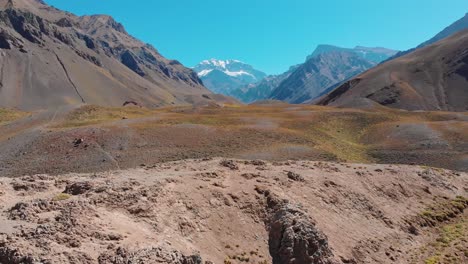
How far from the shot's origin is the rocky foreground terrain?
16.8 meters

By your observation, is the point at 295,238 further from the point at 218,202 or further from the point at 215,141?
the point at 215,141

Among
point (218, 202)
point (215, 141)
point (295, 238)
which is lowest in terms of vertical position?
point (295, 238)

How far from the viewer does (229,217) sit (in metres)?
24.4

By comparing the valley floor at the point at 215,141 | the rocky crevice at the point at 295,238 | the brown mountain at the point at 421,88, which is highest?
→ the brown mountain at the point at 421,88

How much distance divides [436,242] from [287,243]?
14.2 m

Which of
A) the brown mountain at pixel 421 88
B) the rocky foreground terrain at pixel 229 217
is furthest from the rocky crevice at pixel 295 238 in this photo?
the brown mountain at pixel 421 88

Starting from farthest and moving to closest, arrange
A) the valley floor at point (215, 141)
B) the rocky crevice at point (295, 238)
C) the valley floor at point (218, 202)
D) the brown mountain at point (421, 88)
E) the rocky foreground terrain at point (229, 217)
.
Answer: the brown mountain at point (421, 88) < the valley floor at point (215, 141) < the rocky crevice at point (295, 238) < the valley floor at point (218, 202) < the rocky foreground terrain at point (229, 217)

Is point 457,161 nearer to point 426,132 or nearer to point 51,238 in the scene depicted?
point 426,132

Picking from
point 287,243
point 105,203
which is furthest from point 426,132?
point 105,203

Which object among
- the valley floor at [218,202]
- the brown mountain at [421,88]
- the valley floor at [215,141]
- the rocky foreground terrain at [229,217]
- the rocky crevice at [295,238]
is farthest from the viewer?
the brown mountain at [421,88]

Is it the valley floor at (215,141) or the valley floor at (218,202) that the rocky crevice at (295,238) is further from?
the valley floor at (215,141)

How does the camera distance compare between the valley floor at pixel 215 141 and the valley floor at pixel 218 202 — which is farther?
the valley floor at pixel 215 141

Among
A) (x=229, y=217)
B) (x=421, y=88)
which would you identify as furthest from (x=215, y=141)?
(x=421, y=88)

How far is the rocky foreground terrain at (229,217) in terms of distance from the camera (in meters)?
16.8
